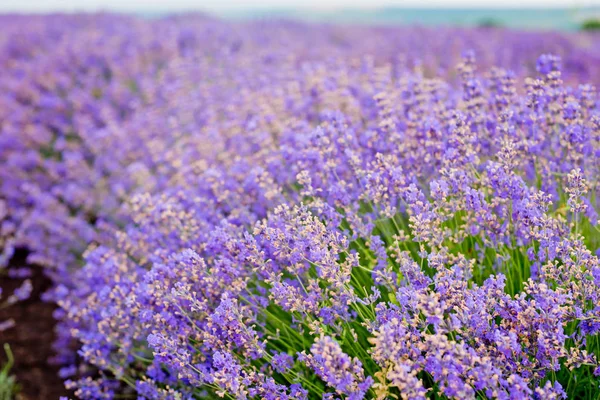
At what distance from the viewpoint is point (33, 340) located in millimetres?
3994

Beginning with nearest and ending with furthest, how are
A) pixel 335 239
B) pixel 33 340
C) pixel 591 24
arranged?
pixel 335 239, pixel 33 340, pixel 591 24

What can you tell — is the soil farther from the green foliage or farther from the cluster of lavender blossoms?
the green foliage

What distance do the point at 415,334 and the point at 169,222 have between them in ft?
4.43

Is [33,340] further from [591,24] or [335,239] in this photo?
[591,24]

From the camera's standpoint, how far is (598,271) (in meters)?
1.76

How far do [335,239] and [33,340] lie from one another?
2.90m

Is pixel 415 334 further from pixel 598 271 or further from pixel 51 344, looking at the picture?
pixel 51 344

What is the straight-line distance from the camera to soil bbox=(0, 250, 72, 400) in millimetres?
3508

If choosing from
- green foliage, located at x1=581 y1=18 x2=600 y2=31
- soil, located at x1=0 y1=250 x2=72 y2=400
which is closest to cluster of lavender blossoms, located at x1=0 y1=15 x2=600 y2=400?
soil, located at x1=0 y1=250 x2=72 y2=400

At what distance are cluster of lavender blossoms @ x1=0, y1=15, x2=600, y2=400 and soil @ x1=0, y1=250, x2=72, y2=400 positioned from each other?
0.14 meters

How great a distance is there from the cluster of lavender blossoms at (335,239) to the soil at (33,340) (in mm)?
140

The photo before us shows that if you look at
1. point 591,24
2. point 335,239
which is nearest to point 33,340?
point 335,239

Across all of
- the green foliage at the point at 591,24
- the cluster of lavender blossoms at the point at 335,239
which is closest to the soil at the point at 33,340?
the cluster of lavender blossoms at the point at 335,239

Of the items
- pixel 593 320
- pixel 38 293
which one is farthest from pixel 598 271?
pixel 38 293
